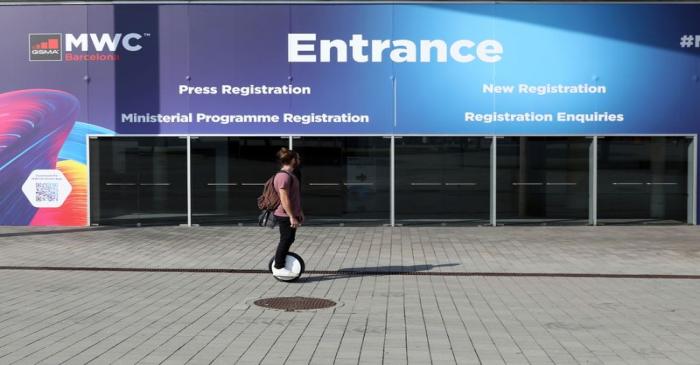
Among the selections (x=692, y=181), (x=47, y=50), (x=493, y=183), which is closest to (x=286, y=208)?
(x=493, y=183)

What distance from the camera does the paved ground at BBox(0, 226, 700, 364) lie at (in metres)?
6.37

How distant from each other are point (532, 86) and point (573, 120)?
1079 millimetres

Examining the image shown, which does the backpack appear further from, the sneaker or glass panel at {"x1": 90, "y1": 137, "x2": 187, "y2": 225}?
glass panel at {"x1": 90, "y1": 137, "x2": 187, "y2": 225}

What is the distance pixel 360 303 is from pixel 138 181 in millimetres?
9549

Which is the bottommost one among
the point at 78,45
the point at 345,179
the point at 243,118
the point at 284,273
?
the point at 284,273

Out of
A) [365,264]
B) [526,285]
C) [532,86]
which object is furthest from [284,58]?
[526,285]

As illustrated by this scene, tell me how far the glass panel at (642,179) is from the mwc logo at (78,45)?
974 cm

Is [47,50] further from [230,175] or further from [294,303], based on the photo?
[294,303]

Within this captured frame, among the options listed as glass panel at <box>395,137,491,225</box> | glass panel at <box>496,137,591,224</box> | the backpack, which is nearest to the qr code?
glass panel at <box>395,137,491,225</box>

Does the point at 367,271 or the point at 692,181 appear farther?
the point at 692,181

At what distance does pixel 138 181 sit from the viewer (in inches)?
666

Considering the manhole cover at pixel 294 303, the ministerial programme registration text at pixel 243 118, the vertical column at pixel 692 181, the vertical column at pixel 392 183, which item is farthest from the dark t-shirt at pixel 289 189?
the vertical column at pixel 692 181

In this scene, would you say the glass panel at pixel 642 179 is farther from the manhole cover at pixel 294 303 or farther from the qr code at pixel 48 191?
the qr code at pixel 48 191

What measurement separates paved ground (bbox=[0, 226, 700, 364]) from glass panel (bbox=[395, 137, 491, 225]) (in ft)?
7.24
